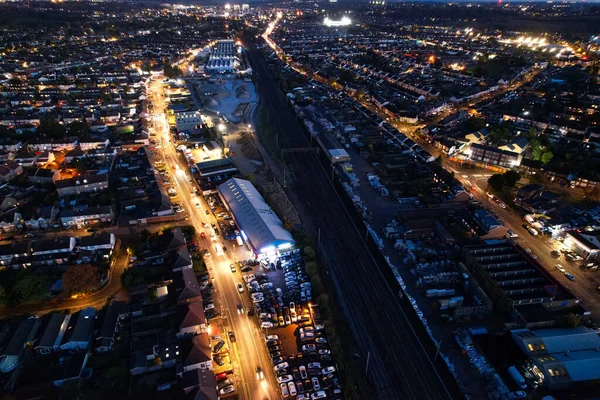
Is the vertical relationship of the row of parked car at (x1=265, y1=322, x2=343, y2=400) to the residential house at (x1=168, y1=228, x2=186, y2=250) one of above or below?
below

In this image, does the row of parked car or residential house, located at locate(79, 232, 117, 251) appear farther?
residential house, located at locate(79, 232, 117, 251)

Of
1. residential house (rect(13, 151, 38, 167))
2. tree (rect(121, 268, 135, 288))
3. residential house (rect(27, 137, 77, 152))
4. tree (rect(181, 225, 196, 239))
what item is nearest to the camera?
tree (rect(121, 268, 135, 288))

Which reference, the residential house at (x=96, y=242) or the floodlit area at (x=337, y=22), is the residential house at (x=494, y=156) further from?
the floodlit area at (x=337, y=22)

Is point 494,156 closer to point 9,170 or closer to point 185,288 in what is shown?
point 185,288

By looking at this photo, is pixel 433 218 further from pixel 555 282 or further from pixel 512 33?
pixel 512 33

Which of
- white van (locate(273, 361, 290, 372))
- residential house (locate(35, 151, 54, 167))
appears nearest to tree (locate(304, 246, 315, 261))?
white van (locate(273, 361, 290, 372))

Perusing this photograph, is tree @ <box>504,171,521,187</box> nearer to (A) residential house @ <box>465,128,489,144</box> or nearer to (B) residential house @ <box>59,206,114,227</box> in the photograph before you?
(A) residential house @ <box>465,128,489,144</box>
